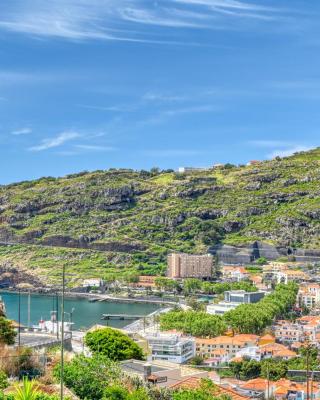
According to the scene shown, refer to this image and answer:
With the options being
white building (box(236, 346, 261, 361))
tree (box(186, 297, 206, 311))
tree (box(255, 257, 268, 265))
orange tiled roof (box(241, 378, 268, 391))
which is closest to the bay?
tree (box(186, 297, 206, 311))

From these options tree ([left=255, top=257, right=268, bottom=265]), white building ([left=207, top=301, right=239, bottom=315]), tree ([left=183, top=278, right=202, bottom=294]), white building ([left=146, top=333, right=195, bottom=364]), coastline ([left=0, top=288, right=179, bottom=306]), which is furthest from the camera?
tree ([left=255, top=257, right=268, bottom=265])

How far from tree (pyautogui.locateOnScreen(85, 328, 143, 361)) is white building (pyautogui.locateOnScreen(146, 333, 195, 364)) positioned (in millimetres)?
6687

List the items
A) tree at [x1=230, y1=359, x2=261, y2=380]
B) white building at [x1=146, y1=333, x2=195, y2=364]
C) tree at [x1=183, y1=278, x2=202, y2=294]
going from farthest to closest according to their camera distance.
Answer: tree at [x1=183, y1=278, x2=202, y2=294] < white building at [x1=146, y1=333, x2=195, y2=364] < tree at [x1=230, y1=359, x2=261, y2=380]

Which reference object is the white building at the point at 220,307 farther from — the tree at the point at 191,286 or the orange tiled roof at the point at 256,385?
the orange tiled roof at the point at 256,385

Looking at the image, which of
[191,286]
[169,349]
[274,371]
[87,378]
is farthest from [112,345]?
[191,286]

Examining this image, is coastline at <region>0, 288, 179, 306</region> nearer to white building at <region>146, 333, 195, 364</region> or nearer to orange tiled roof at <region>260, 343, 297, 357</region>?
orange tiled roof at <region>260, 343, 297, 357</region>

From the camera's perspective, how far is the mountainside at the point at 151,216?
81.2 meters

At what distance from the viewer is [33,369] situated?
15820 mm

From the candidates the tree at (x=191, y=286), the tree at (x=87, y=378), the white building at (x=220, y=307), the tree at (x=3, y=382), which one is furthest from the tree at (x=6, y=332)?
the tree at (x=191, y=286)

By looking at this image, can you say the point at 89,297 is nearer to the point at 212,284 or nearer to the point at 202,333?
the point at 212,284

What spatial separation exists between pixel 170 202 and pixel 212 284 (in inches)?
1038

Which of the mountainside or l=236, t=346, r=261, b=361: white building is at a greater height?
the mountainside

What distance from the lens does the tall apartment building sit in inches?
2869

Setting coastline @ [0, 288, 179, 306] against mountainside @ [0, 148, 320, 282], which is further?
mountainside @ [0, 148, 320, 282]
